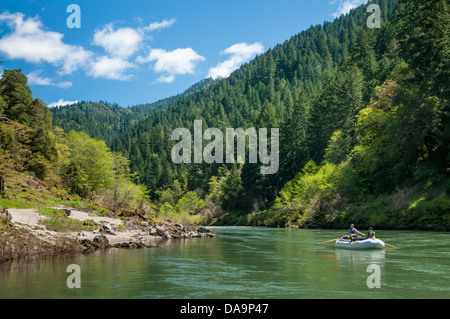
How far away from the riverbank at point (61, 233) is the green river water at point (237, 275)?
1109 millimetres

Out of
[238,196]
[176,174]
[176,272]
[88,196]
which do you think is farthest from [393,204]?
[176,174]

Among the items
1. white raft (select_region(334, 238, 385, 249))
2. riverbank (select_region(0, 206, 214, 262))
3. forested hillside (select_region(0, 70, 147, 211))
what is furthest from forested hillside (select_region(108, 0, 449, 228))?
riverbank (select_region(0, 206, 214, 262))

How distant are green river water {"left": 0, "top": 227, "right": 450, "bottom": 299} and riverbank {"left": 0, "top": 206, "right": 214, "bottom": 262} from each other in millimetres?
1109

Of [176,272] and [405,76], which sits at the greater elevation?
[405,76]

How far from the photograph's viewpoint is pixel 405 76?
37219 millimetres

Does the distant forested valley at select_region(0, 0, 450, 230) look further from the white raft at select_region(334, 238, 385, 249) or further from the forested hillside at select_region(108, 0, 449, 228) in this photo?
the white raft at select_region(334, 238, 385, 249)

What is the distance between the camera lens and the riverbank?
17.6m

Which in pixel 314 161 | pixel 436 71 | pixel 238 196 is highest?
pixel 436 71

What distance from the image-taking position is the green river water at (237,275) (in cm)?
1170

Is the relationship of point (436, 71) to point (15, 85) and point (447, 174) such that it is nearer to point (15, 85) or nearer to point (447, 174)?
point (447, 174)
